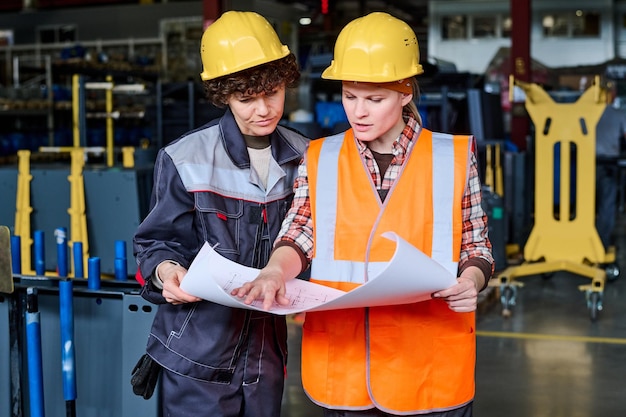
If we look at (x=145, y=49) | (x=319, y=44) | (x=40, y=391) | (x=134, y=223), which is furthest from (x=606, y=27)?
(x=40, y=391)

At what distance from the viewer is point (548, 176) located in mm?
7012

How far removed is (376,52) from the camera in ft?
6.03

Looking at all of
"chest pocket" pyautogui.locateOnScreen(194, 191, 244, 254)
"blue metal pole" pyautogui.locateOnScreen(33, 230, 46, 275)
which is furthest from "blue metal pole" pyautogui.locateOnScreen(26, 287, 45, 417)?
"blue metal pole" pyautogui.locateOnScreen(33, 230, 46, 275)

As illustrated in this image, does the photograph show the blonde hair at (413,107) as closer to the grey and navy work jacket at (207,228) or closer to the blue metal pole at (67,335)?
the grey and navy work jacket at (207,228)

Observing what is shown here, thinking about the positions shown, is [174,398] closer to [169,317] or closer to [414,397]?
[169,317]

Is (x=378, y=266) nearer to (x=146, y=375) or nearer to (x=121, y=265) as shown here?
(x=146, y=375)

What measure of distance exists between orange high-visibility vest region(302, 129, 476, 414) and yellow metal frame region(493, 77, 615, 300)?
16.7 ft

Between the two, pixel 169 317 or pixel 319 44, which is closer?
pixel 169 317

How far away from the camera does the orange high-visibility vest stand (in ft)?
6.07

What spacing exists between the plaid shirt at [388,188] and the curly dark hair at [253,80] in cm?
27

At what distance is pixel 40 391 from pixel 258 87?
4.09ft

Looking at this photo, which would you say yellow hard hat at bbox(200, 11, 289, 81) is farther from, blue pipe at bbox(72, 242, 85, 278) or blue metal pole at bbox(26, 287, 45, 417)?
blue pipe at bbox(72, 242, 85, 278)

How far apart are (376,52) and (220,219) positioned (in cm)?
54

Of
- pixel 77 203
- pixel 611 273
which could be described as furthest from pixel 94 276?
pixel 611 273
